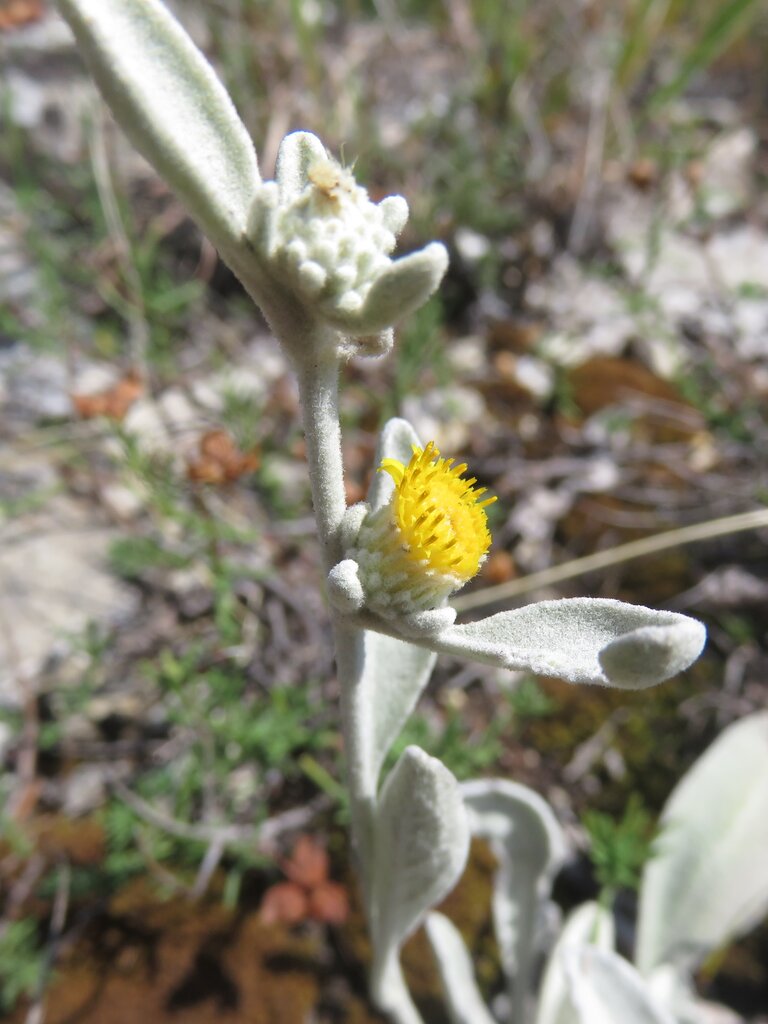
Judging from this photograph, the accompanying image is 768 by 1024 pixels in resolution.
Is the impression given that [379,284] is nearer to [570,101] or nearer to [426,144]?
[426,144]

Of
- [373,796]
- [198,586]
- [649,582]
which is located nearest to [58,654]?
[198,586]

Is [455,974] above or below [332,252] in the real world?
below

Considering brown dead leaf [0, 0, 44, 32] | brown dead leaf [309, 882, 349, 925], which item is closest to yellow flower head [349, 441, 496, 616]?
brown dead leaf [309, 882, 349, 925]

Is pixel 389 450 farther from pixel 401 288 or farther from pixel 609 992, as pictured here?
pixel 609 992

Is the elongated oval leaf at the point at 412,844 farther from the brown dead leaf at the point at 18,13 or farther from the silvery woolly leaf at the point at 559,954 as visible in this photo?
the brown dead leaf at the point at 18,13

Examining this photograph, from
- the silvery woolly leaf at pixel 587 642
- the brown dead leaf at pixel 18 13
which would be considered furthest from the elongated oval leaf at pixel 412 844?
the brown dead leaf at pixel 18 13

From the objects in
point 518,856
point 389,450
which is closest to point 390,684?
point 389,450

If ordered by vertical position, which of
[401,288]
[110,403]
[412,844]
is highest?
[110,403]

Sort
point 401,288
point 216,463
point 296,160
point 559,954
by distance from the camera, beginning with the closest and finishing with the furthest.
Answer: point 401,288
point 296,160
point 559,954
point 216,463
